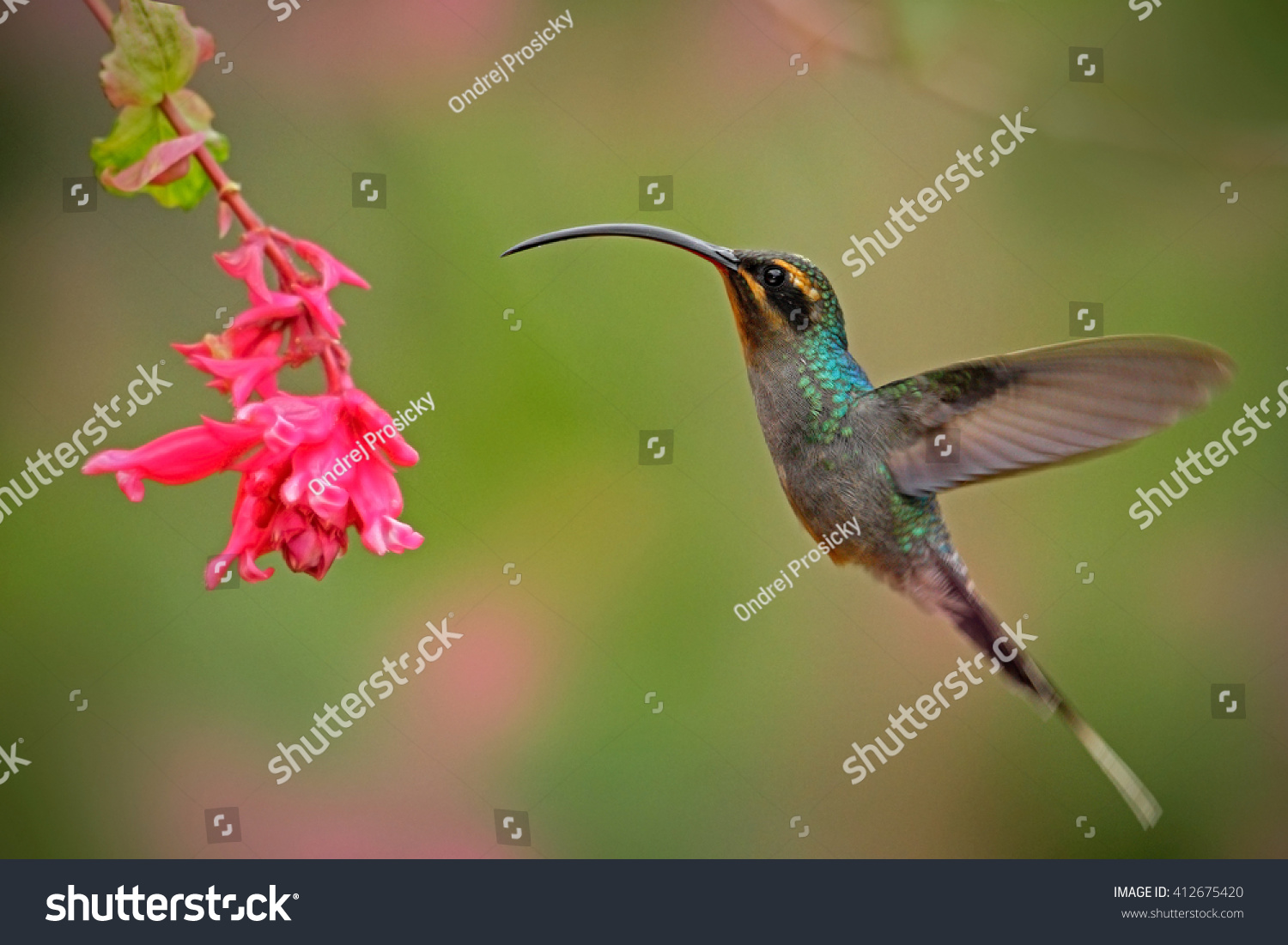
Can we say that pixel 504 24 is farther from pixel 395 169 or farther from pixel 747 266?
pixel 747 266

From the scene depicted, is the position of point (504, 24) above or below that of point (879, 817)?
above

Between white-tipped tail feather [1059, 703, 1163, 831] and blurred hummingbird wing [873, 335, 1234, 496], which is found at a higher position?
blurred hummingbird wing [873, 335, 1234, 496]

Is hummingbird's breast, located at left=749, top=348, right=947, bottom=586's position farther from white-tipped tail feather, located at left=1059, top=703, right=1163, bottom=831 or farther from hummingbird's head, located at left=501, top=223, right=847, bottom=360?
white-tipped tail feather, located at left=1059, top=703, right=1163, bottom=831

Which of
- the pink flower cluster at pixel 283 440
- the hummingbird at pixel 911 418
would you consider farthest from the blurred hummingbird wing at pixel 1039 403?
the pink flower cluster at pixel 283 440

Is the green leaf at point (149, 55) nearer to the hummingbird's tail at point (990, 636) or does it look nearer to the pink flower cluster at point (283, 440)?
the pink flower cluster at point (283, 440)

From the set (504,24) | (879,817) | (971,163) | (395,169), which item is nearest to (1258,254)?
(971,163)

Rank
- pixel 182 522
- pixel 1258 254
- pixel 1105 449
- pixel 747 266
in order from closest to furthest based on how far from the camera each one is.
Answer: pixel 1105 449 < pixel 747 266 < pixel 182 522 < pixel 1258 254

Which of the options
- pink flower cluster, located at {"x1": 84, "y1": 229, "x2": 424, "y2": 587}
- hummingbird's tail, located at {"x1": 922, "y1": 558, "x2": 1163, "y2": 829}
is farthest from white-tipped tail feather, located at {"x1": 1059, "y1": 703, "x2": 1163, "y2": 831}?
pink flower cluster, located at {"x1": 84, "y1": 229, "x2": 424, "y2": 587}
